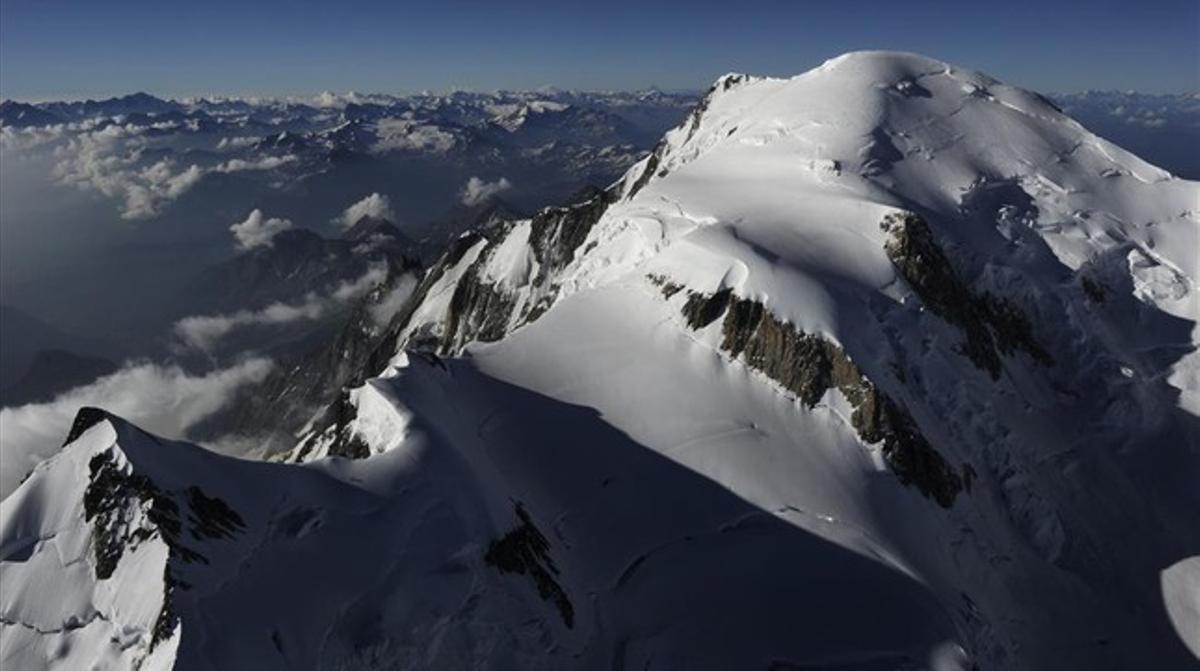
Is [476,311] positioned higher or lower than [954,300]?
lower

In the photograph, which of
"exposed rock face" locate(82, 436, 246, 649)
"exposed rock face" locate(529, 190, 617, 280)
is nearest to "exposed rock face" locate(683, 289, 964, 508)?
"exposed rock face" locate(82, 436, 246, 649)

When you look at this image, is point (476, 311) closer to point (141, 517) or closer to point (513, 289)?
point (513, 289)

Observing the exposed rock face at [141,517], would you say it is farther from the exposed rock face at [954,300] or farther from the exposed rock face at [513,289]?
the exposed rock face at [513,289]

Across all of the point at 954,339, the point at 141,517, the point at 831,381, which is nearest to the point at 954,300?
the point at 954,339

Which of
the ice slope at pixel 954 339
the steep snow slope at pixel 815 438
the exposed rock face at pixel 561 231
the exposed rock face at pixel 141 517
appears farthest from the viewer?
the exposed rock face at pixel 561 231

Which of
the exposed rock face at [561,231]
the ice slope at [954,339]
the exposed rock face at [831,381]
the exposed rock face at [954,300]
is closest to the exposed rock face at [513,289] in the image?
the exposed rock face at [561,231]

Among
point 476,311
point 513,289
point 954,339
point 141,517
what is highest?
point 141,517
